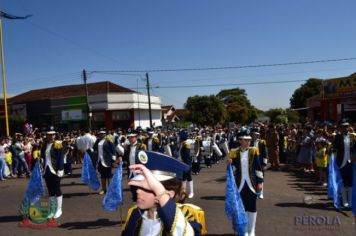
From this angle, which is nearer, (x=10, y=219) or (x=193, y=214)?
(x=193, y=214)

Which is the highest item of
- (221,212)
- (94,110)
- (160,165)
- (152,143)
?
(94,110)

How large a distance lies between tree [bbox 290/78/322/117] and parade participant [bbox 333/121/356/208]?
63276 millimetres

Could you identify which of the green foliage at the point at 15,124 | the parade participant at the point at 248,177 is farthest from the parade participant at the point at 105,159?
the green foliage at the point at 15,124

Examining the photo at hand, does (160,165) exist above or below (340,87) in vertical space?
below

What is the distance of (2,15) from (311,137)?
19425mm

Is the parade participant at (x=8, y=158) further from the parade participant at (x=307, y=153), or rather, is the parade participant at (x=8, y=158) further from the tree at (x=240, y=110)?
the tree at (x=240, y=110)

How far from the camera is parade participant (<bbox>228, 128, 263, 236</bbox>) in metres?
6.63

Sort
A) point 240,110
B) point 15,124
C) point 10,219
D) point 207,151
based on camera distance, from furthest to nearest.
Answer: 1. point 240,110
2. point 15,124
3. point 207,151
4. point 10,219

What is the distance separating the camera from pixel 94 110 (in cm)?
5072

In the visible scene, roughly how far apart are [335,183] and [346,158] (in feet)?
1.93

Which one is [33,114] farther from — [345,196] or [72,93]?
[345,196]

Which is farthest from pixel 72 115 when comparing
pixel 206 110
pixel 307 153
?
pixel 307 153

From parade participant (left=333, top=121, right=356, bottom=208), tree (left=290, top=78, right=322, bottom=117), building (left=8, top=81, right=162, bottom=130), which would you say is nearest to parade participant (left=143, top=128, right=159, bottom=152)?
parade participant (left=333, top=121, right=356, bottom=208)

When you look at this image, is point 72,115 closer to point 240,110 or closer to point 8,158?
point 240,110
